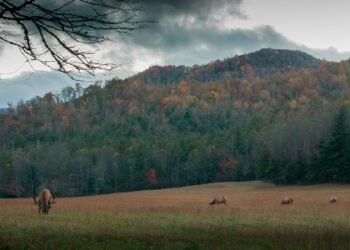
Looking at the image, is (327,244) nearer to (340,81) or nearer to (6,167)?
(6,167)

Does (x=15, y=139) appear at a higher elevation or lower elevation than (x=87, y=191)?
higher

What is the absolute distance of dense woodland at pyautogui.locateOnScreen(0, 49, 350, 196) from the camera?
244 feet

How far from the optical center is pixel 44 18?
575 centimetres

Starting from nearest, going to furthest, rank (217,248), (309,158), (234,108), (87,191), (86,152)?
1. (217,248)
2. (309,158)
3. (87,191)
4. (86,152)
5. (234,108)

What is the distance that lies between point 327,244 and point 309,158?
215 feet

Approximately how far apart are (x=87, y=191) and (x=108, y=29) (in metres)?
97.6

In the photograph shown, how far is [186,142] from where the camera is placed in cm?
11300

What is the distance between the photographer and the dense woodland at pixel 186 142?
74.3 metres

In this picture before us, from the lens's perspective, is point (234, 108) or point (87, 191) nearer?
point (87, 191)

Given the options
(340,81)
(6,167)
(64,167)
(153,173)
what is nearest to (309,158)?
(153,173)

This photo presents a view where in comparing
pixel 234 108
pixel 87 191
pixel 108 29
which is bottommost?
pixel 87 191

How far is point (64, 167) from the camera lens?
106062 mm

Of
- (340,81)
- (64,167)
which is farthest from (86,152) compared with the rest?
(340,81)

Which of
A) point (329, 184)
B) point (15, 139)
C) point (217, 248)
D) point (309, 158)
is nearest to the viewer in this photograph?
point (217, 248)
